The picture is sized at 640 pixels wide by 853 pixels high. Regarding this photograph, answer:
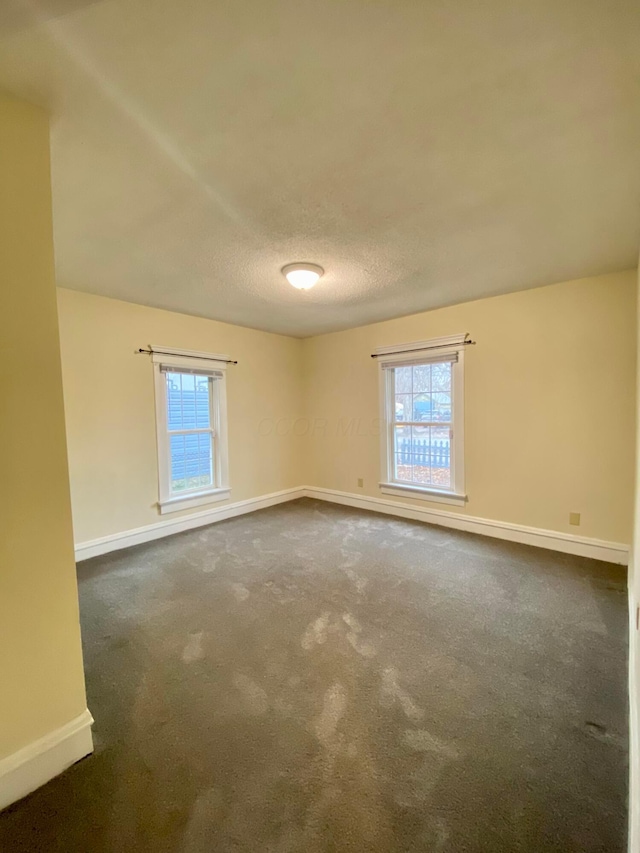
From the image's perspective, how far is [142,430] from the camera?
351 cm

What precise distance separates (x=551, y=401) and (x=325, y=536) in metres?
2.49

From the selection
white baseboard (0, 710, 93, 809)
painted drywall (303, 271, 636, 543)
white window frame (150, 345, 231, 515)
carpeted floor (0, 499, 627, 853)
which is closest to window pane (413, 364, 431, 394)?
painted drywall (303, 271, 636, 543)

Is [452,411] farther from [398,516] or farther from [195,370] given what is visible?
[195,370]

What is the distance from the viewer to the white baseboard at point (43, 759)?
1165 mm

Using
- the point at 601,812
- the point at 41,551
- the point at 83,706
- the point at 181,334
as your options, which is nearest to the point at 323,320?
the point at 181,334

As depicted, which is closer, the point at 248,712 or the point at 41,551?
the point at 41,551

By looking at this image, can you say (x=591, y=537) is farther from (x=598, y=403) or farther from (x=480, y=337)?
(x=480, y=337)

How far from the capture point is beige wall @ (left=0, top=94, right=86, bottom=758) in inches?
44.9

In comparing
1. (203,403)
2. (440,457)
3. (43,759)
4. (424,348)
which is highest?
(424,348)

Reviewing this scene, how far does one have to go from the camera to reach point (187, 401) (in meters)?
3.95

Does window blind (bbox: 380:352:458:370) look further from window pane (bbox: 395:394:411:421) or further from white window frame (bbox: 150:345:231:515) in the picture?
white window frame (bbox: 150:345:231:515)

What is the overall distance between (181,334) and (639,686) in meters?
4.18

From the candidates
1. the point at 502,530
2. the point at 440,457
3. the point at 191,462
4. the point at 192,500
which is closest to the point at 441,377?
the point at 440,457

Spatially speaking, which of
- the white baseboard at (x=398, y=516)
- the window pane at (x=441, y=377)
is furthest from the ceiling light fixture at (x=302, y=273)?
the white baseboard at (x=398, y=516)
